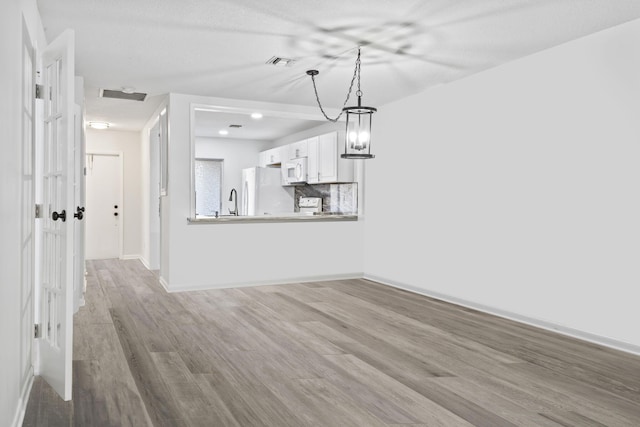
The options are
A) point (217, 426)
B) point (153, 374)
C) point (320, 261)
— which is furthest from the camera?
point (320, 261)

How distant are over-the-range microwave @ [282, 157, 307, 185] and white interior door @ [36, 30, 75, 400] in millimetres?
4939

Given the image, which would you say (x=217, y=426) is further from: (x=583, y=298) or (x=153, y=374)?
(x=583, y=298)

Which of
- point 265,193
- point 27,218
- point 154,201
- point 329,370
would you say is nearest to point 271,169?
A: point 265,193

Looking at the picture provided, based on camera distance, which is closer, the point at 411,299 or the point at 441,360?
the point at 441,360

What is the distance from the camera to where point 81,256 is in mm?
5125

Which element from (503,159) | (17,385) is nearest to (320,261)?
(503,159)

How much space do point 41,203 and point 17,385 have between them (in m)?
1.26

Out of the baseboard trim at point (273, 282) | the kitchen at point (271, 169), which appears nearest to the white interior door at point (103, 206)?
the kitchen at point (271, 169)

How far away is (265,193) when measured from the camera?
8781 mm

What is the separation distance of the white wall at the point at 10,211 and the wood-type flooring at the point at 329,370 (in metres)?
0.32

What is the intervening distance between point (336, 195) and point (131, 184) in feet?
12.6

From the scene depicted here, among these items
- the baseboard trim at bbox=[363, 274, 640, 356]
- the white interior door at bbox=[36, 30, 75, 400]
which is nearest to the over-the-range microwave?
the baseboard trim at bbox=[363, 274, 640, 356]

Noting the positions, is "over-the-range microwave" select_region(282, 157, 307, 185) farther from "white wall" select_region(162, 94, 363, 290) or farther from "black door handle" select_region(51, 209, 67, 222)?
"black door handle" select_region(51, 209, 67, 222)

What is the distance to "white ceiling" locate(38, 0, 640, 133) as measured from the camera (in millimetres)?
3184
